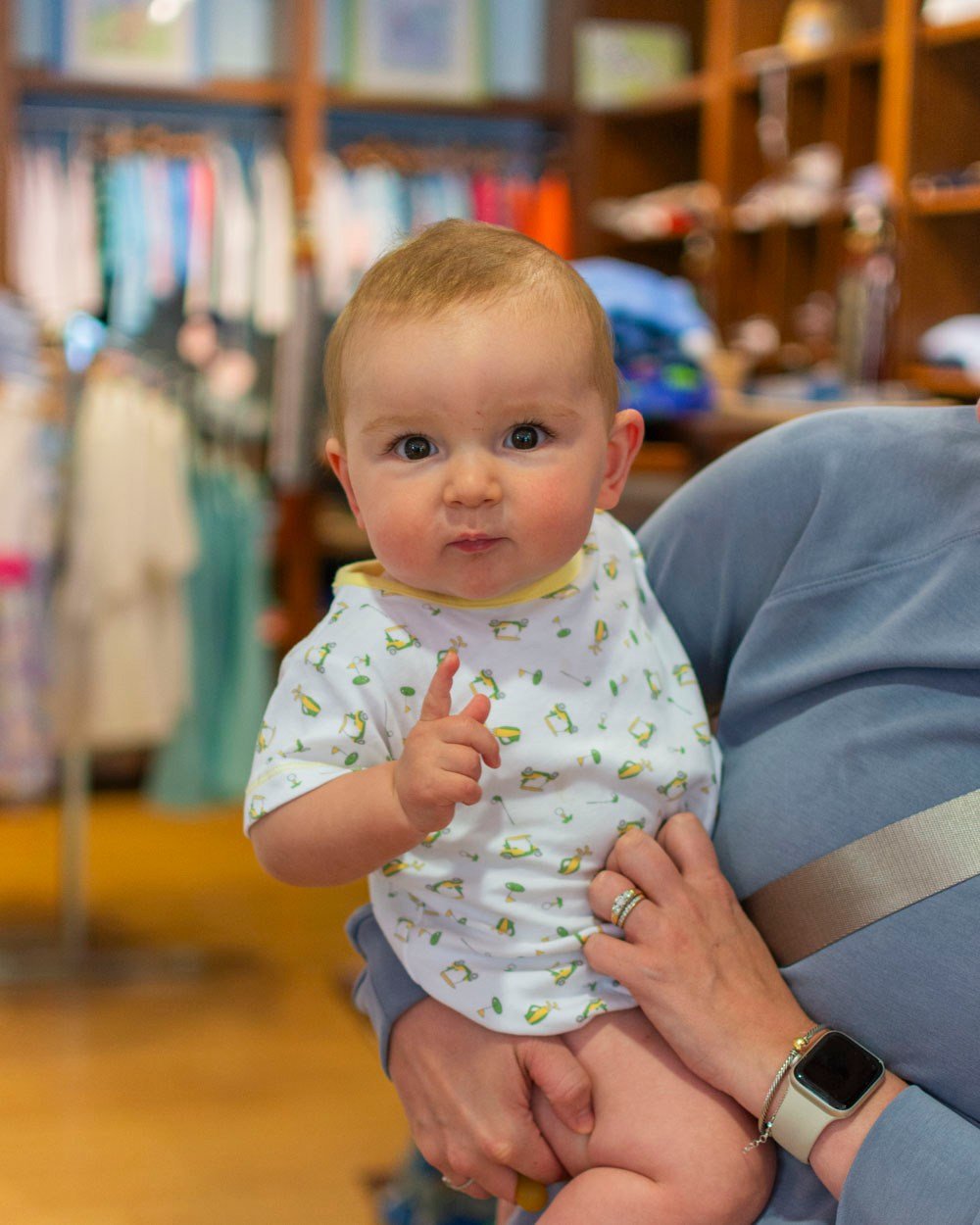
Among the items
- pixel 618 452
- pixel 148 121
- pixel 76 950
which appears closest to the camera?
pixel 618 452

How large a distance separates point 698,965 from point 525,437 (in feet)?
1.28

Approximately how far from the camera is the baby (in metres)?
1.02

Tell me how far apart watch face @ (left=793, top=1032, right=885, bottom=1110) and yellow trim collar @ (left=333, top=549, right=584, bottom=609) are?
37cm

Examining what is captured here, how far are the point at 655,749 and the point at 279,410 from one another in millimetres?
3801

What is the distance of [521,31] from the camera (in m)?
5.98

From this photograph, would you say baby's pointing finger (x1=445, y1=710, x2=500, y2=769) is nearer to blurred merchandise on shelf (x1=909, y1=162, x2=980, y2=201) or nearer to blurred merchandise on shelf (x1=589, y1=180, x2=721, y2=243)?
blurred merchandise on shelf (x1=909, y1=162, x2=980, y2=201)

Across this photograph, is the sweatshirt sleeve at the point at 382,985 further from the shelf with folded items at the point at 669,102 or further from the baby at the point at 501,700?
the shelf with folded items at the point at 669,102

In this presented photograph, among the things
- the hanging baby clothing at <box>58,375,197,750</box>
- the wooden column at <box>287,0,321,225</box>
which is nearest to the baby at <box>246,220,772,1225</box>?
the hanging baby clothing at <box>58,375,197,750</box>

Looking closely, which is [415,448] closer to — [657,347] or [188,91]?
[657,347]

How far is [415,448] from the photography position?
3.39 feet

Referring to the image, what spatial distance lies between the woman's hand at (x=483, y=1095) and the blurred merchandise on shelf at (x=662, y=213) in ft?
14.6

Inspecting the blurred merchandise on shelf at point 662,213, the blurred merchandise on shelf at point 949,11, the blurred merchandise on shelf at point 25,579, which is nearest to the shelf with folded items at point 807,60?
the blurred merchandise on shelf at point 949,11

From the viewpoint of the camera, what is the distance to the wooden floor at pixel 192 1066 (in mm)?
2742

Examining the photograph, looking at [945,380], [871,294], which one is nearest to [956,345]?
[945,380]
